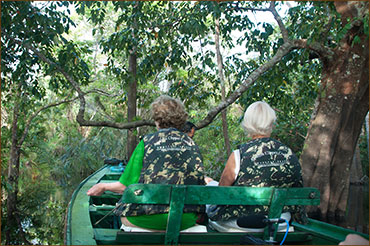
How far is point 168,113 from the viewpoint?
300 cm

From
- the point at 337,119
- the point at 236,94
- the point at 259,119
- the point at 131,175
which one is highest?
the point at 236,94

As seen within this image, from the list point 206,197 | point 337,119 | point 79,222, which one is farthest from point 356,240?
point 337,119

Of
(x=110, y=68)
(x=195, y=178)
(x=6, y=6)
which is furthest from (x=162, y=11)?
(x=195, y=178)

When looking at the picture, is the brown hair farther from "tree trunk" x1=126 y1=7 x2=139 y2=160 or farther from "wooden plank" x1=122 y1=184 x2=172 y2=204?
"tree trunk" x1=126 y1=7 x2=139 y2=160

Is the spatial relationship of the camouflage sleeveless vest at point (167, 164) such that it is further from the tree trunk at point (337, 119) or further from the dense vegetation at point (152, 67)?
the tree trunk at point (337, 119)

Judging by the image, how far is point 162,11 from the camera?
8.60 m

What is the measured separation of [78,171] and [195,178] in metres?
12.5

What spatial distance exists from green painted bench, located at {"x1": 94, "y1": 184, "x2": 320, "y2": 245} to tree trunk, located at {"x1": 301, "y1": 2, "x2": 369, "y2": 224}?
3.84 m

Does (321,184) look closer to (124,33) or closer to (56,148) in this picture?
(124,33)

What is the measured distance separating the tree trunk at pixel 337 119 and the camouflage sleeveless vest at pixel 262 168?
3838mm

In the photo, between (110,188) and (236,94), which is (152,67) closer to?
(236,94)

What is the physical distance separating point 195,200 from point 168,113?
67 centimetres

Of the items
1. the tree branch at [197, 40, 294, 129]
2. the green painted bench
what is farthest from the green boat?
the tree branch at [197, 40, 294, 129]

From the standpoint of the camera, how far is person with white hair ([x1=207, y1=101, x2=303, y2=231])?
2893mm
